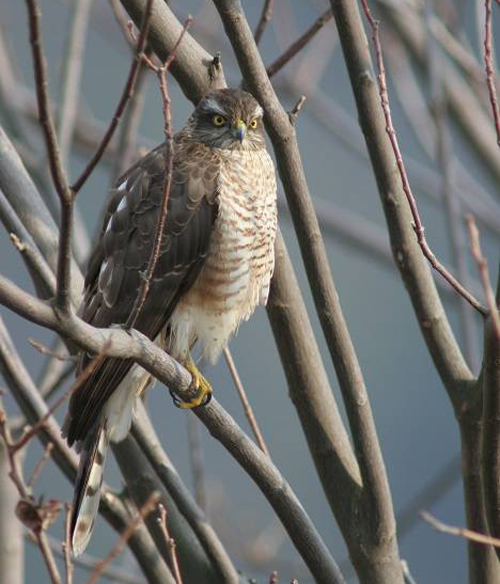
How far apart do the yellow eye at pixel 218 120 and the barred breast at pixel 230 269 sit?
6.8 inches

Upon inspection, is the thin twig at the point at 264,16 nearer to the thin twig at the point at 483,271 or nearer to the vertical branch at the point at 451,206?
the vertical branch at the point at 451,206

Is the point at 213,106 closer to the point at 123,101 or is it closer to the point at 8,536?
the point at 8,536

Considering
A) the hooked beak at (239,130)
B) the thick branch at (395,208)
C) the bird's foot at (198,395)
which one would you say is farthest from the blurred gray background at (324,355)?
the thick branch at (395,208)

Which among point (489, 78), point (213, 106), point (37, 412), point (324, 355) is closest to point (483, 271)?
point (489, 78)

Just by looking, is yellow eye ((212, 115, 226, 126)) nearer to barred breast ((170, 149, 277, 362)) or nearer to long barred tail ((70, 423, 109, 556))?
barred breast ((170, 149, 277, 362))

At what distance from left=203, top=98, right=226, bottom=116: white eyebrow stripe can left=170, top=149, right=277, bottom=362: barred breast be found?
8.5 inches

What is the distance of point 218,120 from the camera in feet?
15.5

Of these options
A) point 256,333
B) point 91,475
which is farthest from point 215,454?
point 91,475

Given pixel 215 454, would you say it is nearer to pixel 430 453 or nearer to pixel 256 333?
pixel 256 333

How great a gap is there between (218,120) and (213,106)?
149 millimetres

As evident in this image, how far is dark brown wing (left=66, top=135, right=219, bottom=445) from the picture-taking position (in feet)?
13.9

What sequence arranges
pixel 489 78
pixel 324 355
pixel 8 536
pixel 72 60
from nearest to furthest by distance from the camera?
pixel 489 78 < pixel 8 536 < pixel 72 60 < pixel 324 355

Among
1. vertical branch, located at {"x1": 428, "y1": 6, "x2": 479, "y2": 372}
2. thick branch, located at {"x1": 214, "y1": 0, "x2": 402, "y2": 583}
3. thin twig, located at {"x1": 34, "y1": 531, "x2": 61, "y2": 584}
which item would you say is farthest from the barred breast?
thin twig, located at {"x1": 34, "y1": 531, "x2": 61, "y2": 584}

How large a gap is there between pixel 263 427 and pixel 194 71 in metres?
7.00
